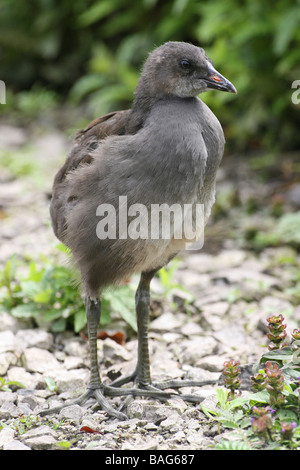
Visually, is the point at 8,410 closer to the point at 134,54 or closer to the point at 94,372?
the point at 94,372

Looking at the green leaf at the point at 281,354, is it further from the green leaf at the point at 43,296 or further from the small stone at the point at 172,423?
the green leaf at the point at 43,296

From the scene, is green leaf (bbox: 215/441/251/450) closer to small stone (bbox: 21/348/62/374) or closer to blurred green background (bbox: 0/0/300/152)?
small stone (bbox: 21/348/62/374)

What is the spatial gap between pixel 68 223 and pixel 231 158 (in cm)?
507

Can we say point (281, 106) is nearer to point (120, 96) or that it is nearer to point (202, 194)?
point (120, 96)

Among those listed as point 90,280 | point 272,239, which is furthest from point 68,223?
point 272,239

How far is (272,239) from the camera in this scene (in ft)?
21.1

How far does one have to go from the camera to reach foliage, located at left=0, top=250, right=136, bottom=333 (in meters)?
4.82

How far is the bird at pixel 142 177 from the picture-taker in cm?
370

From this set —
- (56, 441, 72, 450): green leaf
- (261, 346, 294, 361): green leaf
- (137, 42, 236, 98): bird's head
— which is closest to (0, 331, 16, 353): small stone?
(56, 441, 72, 450): green leaf

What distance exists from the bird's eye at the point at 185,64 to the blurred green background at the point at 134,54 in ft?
5.68

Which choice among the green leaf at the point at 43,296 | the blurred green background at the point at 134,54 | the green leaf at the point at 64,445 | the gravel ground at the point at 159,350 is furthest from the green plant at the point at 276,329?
the blurred green background at the point at 134,54

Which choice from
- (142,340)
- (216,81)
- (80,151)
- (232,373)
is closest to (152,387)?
(142,340)

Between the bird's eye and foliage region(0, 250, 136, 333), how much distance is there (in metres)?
1.71

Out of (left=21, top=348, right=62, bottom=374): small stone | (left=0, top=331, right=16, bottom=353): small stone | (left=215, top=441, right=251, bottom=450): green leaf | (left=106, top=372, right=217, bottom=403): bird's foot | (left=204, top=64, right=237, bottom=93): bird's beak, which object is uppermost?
(left=204, top=64, right=237, bottom=93): bird's beak
